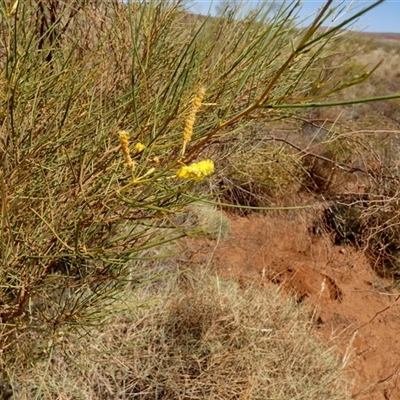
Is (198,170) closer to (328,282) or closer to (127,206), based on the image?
(127,206)

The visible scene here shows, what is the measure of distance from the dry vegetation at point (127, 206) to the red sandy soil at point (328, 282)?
0.78 metres

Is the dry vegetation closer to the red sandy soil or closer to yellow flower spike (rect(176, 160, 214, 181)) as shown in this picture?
yellow flower spike (rect(176, 160, 214, 181))

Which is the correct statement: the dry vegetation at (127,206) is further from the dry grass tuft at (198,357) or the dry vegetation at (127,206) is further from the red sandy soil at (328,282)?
the red sandy soil at (328,282)

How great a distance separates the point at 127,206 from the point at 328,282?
4.47m

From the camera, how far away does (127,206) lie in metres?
1.52

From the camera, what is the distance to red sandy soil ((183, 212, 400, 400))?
4.32 meters

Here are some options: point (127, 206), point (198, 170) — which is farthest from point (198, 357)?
point (198, 170)

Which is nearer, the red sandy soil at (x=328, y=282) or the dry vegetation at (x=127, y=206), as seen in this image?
the dry vegetation at (x=127, y=206)

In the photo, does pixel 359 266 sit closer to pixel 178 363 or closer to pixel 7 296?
pixel 178 363

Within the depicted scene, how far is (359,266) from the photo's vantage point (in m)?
5.88

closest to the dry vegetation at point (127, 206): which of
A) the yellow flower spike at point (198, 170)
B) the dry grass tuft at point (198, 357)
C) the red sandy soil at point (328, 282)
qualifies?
the dry grass tuft at point (198, 357)

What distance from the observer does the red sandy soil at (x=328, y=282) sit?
14.2 ft

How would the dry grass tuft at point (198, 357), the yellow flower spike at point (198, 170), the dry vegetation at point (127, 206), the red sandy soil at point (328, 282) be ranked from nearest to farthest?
the yellow flower spike at point (198, 170), the dry vegetation at point (127, 206), the dry grass tuft at point (198, 357), the red sandy soil at point (328, 282)

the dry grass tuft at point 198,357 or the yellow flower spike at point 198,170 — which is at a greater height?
the yellow flower spike at point 198,170
